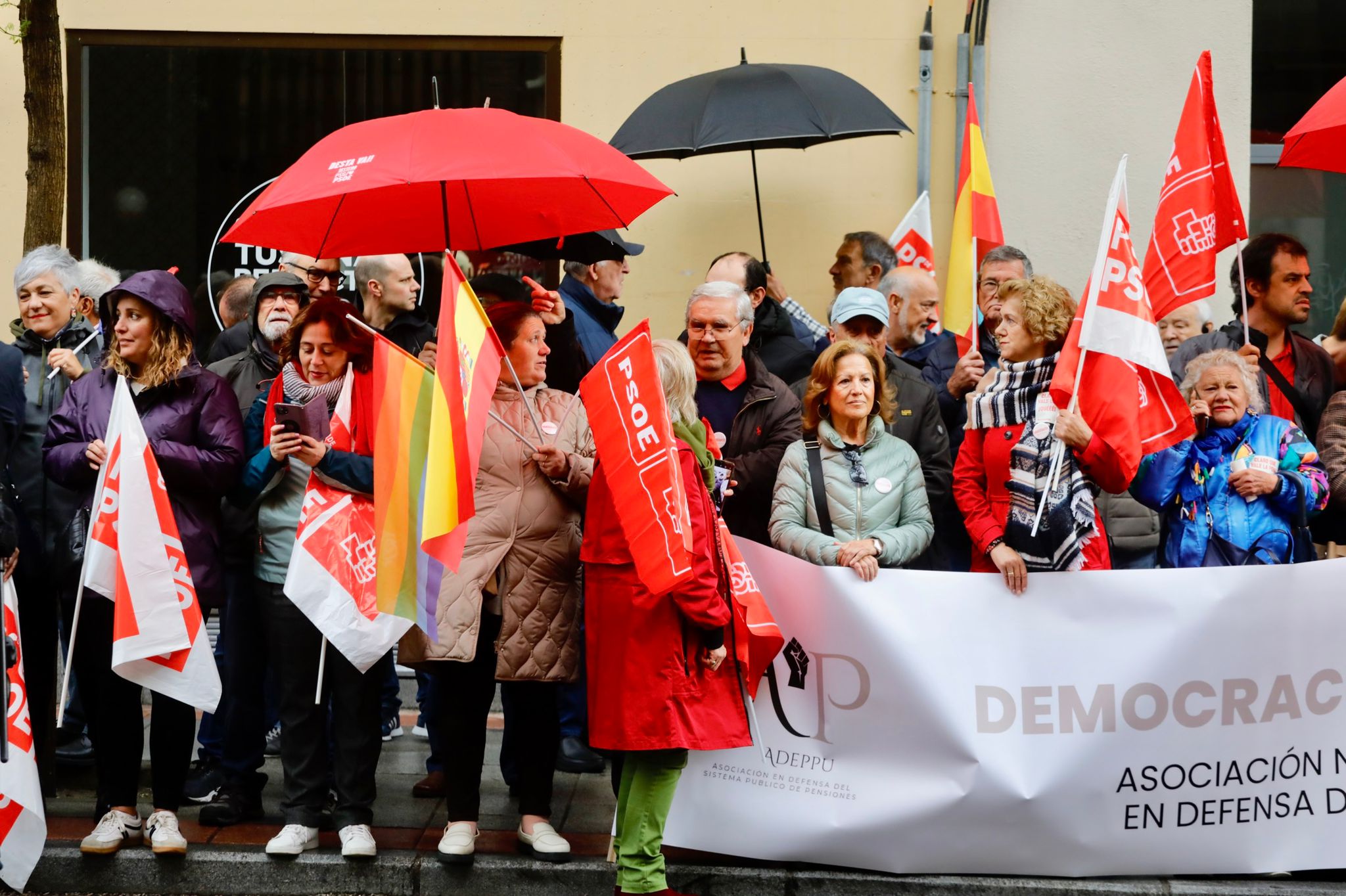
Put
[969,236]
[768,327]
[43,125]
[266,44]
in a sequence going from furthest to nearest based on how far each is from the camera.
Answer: [266,44] < [43,125] < [969,236] < [768,327]

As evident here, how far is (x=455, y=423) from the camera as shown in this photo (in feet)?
16.8

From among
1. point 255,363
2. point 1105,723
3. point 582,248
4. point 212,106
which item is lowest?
point 1105,723

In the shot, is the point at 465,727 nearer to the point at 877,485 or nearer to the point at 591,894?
the point at 591,894

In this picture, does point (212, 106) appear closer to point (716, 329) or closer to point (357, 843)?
point (716, 329)

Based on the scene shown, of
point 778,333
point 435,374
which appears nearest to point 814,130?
point 778,333

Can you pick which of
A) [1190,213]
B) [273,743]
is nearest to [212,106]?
[273,743]

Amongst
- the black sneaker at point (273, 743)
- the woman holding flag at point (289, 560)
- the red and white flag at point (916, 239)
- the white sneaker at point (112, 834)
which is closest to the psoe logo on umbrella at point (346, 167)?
the woman holding flag at point (289, 560)

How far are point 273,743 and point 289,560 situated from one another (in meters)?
1.74

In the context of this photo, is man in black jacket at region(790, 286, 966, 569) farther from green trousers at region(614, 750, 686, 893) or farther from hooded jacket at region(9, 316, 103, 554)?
hooded jacket at region(9, 316, 103, 554)

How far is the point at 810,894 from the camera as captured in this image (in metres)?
5.46

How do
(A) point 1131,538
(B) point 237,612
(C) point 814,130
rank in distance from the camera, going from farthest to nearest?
(C) point 814,130, (A) point 1131,538, (B) point 237,612

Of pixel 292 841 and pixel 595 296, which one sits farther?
pixel 595 296

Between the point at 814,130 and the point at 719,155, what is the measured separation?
170 centimetres

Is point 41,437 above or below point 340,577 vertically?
above
